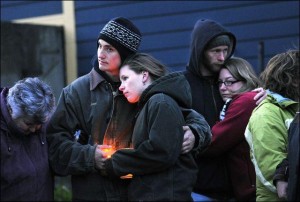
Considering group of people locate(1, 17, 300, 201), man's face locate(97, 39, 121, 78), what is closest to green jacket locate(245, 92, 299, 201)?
group of people locate(1, 17, 300, 201)

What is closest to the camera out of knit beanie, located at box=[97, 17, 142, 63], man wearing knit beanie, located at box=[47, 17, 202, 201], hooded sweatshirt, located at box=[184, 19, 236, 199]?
man wearing knit beanie, located at box=[47, 17, 202, 201]

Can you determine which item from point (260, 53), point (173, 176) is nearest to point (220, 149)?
point (173, 176)

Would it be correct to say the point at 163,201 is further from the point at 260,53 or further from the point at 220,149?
the point at 260,53

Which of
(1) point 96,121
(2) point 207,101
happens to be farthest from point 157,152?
(2) point 207,101

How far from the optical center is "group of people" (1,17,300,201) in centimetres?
307

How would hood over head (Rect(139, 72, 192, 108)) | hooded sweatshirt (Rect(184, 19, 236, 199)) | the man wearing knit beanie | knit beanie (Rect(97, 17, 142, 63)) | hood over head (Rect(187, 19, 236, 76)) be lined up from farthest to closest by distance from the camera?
hood over head (Rect(187, 19, 236, 76)), hooded sweatshirt (Rect(184, 19, 236, 199)), knit beanie (Rect(97, 17, 142, 63)), the man wearing knit beanie, hood over head (Rect(139, 72, 192, 108))

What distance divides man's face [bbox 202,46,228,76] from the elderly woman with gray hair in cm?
147

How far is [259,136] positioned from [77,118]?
115cm

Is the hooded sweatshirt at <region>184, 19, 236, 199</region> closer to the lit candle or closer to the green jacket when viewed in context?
the green jacket

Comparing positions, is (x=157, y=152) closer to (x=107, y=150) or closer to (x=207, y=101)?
(x=107, y=150)

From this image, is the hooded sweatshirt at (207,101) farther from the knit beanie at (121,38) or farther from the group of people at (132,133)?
the knit beanie at (121,38)

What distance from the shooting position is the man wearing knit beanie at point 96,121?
332cm

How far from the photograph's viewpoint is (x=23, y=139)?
3.19 meters

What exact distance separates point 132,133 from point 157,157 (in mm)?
437
